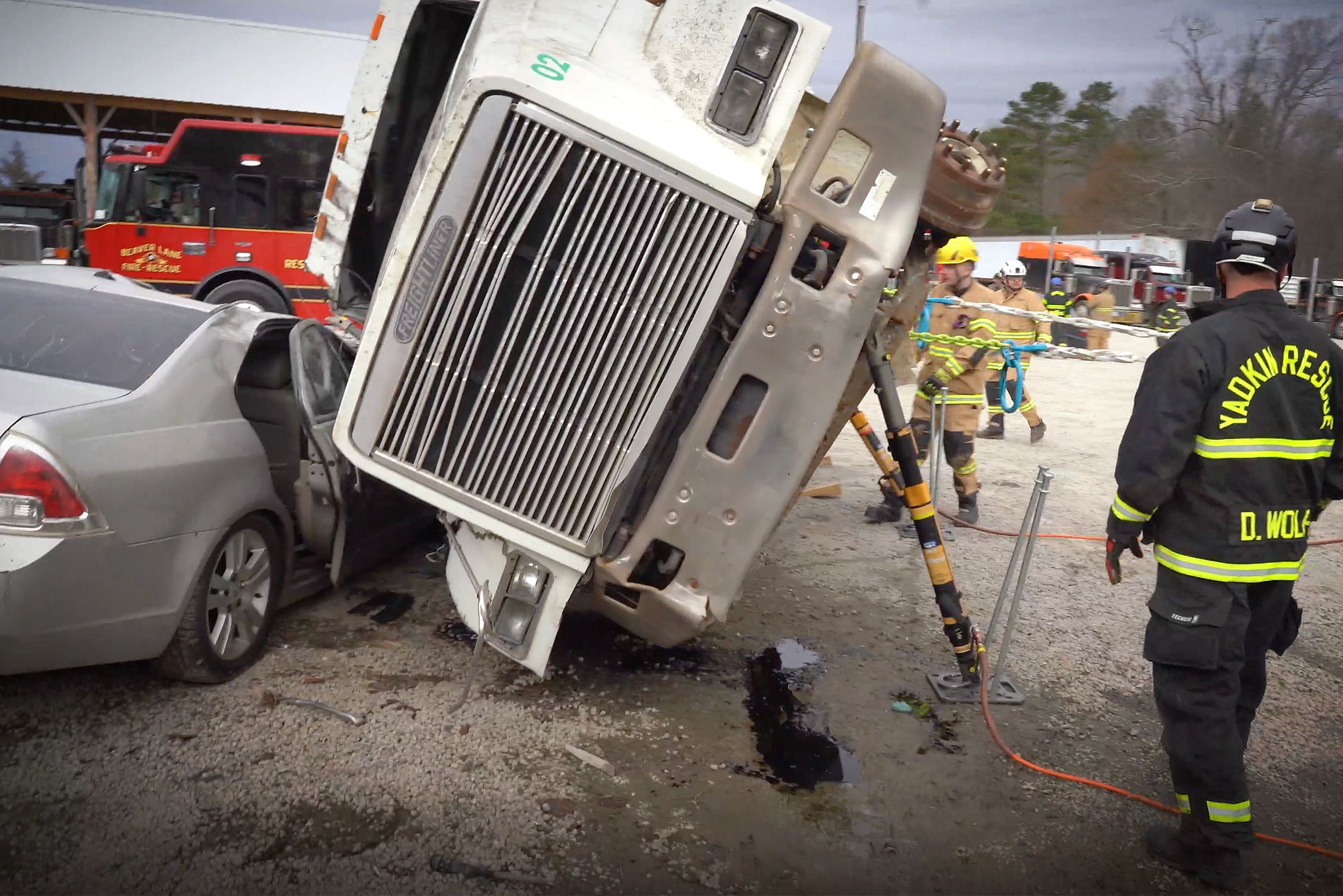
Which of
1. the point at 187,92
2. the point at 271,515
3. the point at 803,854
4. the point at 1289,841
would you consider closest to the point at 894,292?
the point at 803,854

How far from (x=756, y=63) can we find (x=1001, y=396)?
643 centimetres

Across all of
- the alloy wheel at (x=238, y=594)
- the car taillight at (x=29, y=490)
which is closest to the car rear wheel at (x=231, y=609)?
the alloy wheel at (x=238, y=594)

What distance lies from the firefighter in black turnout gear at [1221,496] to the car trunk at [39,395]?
3.50 metres

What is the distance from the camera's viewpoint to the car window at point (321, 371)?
4.42m

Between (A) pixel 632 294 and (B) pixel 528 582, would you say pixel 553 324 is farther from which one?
(B) pixel 528 582

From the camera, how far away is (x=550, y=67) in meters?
3.37

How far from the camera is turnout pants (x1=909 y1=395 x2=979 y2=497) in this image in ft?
24.8

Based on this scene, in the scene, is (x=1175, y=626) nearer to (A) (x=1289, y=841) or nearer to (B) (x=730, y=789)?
(A) (x=1289, y=841)

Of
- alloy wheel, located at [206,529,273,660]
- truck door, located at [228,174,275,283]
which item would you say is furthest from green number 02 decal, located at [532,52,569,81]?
truck door, located at [228,174,275,283]

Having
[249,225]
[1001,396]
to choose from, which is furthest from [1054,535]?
[249,225]

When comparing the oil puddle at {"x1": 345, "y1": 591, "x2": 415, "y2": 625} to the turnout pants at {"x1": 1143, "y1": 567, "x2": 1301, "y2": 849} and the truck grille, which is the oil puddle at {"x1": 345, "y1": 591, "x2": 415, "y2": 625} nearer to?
the truck grille

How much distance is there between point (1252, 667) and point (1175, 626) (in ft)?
1.71

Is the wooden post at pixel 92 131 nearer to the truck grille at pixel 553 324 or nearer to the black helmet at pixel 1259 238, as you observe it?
the truck grille at pixel 553 324

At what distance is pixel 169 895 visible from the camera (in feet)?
9.05
